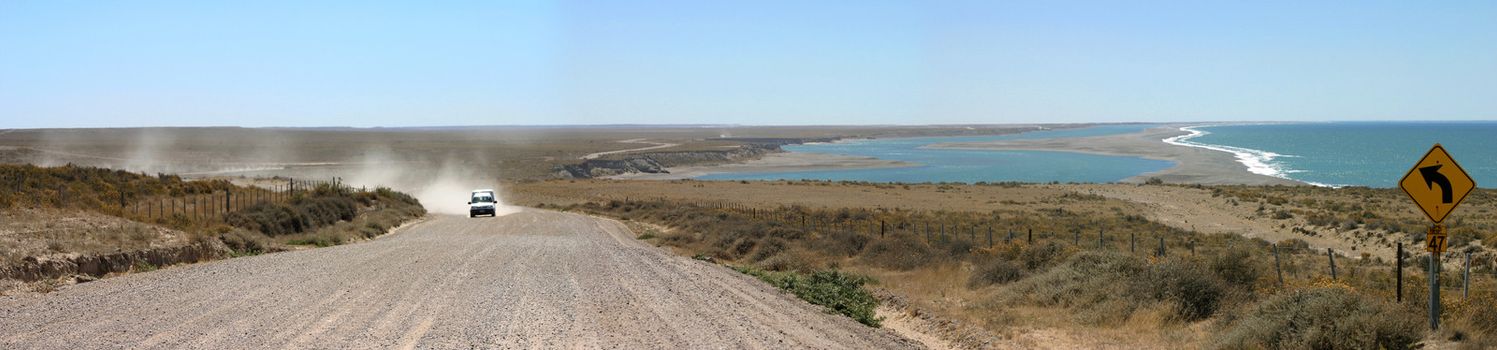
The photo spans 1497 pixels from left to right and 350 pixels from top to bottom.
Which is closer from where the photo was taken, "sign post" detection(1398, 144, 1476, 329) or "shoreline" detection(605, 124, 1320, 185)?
"sign post" detection(1398, 144, 1476, 329)

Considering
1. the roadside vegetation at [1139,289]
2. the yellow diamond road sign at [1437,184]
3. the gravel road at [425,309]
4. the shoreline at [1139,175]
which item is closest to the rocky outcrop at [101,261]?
the gravel road at [425,309]

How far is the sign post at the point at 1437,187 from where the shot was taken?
34.2ft

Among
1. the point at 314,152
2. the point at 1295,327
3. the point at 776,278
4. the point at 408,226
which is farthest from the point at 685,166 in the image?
the point at 1295,327

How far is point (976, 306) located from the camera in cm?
1468

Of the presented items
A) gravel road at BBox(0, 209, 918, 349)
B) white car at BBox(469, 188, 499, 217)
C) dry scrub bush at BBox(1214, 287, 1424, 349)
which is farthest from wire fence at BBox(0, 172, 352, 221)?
dry scrub bush at BBox(1214, 287, 1424, 349)

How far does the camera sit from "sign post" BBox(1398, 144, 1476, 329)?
1041 cm

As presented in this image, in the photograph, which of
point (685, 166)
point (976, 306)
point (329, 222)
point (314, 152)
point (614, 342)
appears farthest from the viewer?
point (314, 152)

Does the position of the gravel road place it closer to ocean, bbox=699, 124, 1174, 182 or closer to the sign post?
the sign post

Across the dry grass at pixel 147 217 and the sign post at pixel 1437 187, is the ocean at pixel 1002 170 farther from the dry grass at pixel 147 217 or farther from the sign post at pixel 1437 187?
the sign post at pixel 1437 187

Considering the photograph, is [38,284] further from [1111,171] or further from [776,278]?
[1111,171]

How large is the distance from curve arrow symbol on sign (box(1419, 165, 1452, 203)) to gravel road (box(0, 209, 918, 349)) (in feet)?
17.4

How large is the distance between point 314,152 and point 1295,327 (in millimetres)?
154899

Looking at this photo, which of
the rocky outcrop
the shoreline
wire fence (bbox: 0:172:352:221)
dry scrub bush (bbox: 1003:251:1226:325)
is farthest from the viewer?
the shoreline

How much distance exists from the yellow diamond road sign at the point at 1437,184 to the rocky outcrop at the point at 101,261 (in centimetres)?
1707
